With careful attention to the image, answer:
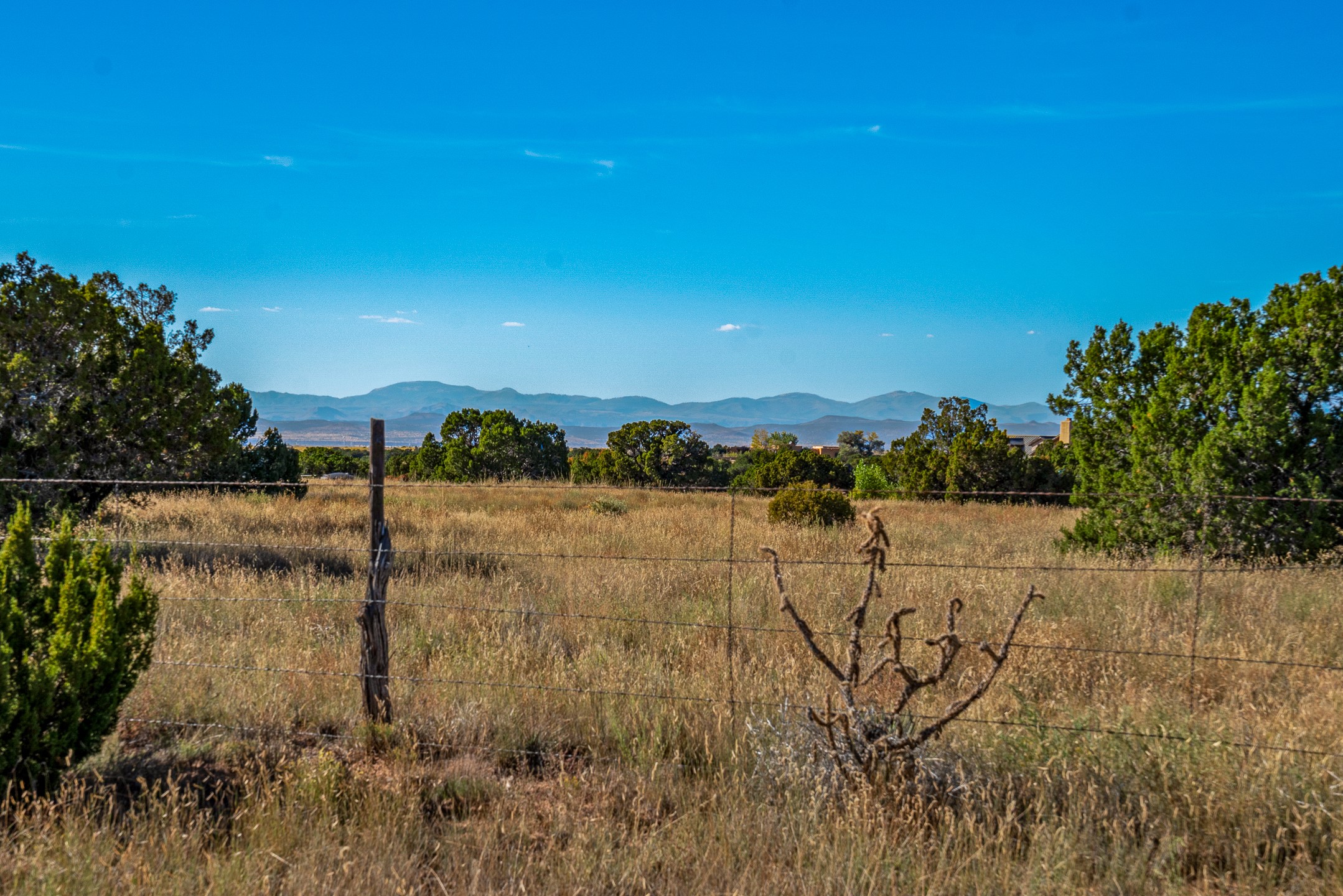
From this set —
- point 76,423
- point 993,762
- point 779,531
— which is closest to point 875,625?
point 993,762

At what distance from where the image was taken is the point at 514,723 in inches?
177

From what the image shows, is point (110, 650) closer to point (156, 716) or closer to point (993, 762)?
point (156, 716)

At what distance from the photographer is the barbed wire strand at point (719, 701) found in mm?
3869

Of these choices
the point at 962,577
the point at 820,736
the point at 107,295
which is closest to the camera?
the point at 820,736

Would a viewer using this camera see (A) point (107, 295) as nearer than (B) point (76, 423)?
No

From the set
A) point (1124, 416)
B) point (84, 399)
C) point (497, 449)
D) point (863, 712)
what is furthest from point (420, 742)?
point (497, 449)

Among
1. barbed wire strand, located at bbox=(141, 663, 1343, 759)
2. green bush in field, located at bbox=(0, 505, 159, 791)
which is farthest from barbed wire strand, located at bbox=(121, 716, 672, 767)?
green bush in field, located at bbox=(0, 505, 159, 791)

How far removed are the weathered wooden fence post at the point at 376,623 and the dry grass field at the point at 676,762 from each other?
223 millimetres

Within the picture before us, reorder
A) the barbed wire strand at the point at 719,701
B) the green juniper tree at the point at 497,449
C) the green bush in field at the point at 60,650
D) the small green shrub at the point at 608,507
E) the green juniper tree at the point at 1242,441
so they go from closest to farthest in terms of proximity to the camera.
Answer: the green bush in field at the point at 60,650, the barbed wire strand at the point at 719,701, the green juniper tree at the point at 1242,441, the small green shrub at the point at 608,507, the green juniper tree at the point at 497,449

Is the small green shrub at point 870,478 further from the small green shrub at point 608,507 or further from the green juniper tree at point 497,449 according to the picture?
the small green shrub at point 608,507

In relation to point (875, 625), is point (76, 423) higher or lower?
higher

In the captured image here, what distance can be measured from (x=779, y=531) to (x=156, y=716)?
9056 mm

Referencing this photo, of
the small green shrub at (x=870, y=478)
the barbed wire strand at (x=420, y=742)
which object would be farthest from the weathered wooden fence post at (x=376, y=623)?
the small green shrub at (x=870, y=478)

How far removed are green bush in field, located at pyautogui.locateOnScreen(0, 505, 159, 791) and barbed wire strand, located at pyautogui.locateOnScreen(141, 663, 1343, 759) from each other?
1.09 metres
